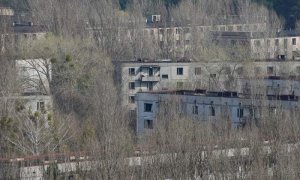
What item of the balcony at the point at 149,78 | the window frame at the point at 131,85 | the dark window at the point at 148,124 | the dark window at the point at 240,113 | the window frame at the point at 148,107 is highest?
the balcony at the point at 149,78

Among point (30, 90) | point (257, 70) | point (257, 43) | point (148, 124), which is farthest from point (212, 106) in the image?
point (257, 43)

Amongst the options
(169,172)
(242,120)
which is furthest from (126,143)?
(242,120)

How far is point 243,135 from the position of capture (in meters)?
17.7

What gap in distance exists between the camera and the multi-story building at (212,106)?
20.8m

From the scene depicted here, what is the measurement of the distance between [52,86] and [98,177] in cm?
1017

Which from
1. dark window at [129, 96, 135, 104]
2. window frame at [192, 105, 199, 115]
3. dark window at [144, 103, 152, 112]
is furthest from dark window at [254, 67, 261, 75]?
window frame at [192, 105, 199, 115]

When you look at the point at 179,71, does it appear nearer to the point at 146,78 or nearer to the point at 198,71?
the point at 198,71

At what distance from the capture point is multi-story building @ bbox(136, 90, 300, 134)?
20812mm

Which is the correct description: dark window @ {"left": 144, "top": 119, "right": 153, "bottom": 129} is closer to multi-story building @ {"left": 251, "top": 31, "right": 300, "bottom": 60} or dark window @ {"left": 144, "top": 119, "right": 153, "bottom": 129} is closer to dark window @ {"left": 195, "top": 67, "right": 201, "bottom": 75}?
dark window @ {"left": 195, "top": 67, "right": 201, "bottom": 75}

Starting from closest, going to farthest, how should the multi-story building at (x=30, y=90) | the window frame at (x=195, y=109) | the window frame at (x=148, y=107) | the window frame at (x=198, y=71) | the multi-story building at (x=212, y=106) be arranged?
the multi-story building at (x=212, y=106) → the multi-story building at (x=30, y=90) → the window frame at (x=195, y=109) → the window frame at (x=148, y=107) → the window frame at (x=198, y=71)

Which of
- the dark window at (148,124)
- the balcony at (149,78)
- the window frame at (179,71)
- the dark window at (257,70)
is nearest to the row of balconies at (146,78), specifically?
the balcony at (149,78)

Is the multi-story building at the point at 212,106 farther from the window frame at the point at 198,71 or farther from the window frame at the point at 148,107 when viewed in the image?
the window frame at the point at 198,71

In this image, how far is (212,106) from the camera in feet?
74.1

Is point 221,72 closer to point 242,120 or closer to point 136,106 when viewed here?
point 136,106
